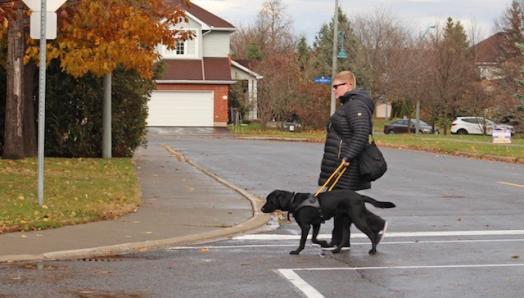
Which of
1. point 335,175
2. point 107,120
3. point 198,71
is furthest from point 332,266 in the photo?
point 198,71

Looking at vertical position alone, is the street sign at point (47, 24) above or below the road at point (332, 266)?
above

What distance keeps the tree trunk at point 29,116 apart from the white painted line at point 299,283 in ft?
49.2

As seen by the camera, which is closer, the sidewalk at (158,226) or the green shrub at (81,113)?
the sidewalk at (158,226)

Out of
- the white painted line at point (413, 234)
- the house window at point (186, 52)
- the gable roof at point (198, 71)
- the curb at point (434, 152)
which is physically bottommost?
the white painted line at point (413, 234)

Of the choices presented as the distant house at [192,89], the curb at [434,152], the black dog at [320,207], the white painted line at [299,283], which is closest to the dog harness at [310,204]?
the black dog at [320,207]

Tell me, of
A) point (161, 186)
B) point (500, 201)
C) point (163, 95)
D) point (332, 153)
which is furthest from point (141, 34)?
point (163, 95)

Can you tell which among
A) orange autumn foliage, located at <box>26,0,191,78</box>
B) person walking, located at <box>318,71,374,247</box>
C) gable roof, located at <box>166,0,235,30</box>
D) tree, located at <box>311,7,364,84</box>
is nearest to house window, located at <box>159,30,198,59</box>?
gable roof, located at <box>166,0,235,30</box>

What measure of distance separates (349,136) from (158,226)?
10.7 ft

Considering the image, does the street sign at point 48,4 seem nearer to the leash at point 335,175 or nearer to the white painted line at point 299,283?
the leash at point 335,175

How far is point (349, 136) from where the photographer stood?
10070 mm

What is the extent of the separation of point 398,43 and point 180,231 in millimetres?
60486

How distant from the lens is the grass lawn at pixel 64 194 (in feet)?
38.8

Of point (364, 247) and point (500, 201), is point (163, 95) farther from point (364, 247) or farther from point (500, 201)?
point (364, 247)

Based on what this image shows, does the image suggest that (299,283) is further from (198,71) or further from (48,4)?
(198,71)
